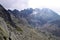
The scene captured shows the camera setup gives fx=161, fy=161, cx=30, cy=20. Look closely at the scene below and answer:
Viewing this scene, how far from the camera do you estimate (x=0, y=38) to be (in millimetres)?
50469

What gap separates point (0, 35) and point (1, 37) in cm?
129

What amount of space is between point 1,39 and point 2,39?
0.53 meters

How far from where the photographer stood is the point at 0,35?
52000 millimetres

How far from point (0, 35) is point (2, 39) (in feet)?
6.23

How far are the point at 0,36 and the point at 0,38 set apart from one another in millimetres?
807

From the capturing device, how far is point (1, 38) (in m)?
50.6

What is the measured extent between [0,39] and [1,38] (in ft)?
1.71

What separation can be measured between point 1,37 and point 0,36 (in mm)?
463

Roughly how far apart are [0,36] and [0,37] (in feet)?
1.88

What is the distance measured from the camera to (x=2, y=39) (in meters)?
50.8

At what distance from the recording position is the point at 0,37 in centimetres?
5053

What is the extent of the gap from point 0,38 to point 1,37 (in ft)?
1.92

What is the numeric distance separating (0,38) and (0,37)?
0.31m
